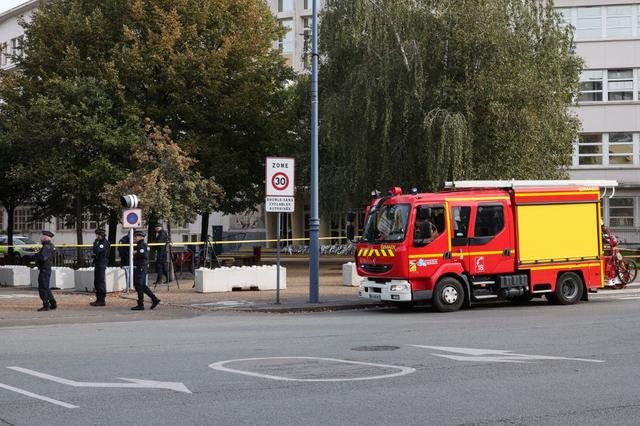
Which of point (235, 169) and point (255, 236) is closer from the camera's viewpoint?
point (235, 169)

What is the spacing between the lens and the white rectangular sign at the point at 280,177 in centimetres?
2038

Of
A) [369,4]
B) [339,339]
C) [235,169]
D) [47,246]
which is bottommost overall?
[339,339]

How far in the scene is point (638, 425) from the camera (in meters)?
7.16

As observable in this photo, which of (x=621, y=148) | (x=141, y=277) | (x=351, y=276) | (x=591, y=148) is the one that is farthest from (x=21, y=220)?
(x=141, y=277)

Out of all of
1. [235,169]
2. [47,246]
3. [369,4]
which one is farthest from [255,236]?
[47,246]

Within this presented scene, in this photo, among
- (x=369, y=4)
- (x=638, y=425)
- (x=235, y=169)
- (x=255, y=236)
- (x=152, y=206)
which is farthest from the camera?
(x=255, y=236)

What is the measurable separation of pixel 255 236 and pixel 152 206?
39165 mm

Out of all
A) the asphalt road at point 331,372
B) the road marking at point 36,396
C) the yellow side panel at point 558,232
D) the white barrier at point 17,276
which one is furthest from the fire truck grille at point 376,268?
the white barrier at point 17,276

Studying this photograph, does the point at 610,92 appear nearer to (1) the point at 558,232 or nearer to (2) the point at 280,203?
(1) the point at 558,232

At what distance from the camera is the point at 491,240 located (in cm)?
1903

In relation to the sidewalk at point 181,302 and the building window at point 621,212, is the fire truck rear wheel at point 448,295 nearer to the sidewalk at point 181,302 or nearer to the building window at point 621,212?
the sidewalk at point 181,302

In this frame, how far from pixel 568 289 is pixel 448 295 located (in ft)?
10.6

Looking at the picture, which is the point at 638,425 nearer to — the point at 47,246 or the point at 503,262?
the point at 503,262

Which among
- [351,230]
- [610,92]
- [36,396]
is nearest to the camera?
[36,396]
